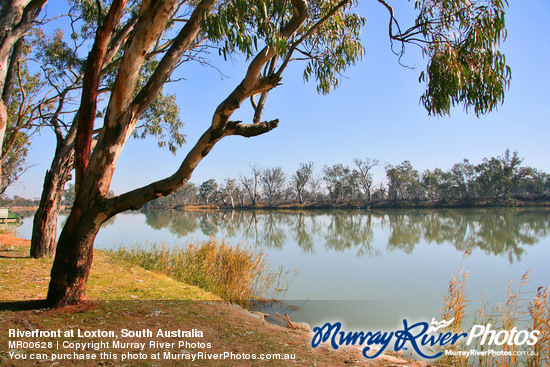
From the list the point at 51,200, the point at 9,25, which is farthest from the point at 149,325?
the point at 9,25

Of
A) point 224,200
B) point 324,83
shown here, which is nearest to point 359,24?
point 324,83

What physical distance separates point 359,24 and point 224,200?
47.3m

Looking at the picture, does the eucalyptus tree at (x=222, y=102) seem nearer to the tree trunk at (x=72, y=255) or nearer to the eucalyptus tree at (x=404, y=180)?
the tree trunk at (x=72, y=255)

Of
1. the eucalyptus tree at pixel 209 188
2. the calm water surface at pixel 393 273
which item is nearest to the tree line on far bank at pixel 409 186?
the eucalyptus tree at pixel 209 188

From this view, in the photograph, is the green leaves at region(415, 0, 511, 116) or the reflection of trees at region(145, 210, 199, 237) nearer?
the green leaves at region(415, 0, 511, 116)

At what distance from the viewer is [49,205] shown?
455 centimetres

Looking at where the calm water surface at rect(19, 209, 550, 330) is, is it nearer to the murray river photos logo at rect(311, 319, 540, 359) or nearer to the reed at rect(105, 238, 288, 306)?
the reed at rect(105, 238, 288, 306)

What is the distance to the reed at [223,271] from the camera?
459 cm

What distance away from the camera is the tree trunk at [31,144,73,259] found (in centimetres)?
457

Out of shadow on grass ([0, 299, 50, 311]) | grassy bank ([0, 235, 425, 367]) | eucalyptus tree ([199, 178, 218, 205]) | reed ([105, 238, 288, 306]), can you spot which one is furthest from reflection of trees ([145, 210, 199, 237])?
eucalyptus tree ([199, 178, 218, 205])

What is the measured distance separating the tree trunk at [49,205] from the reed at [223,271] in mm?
1441

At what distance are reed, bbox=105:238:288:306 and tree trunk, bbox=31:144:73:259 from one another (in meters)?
1.44

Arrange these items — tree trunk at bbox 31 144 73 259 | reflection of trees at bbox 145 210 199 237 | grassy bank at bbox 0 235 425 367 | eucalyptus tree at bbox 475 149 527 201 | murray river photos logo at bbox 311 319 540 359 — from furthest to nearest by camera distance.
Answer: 1. eucalyptus tree at bbox 475 149 527 201
2. reflection of trees at bbox 145 210 199 237
3. tree trunk at bbox 31 144 73 259
4. murray river photos logo at bbox 311 319 540 359
5. grassy bank at bbox 0 235 425 367

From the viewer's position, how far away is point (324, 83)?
365cm
